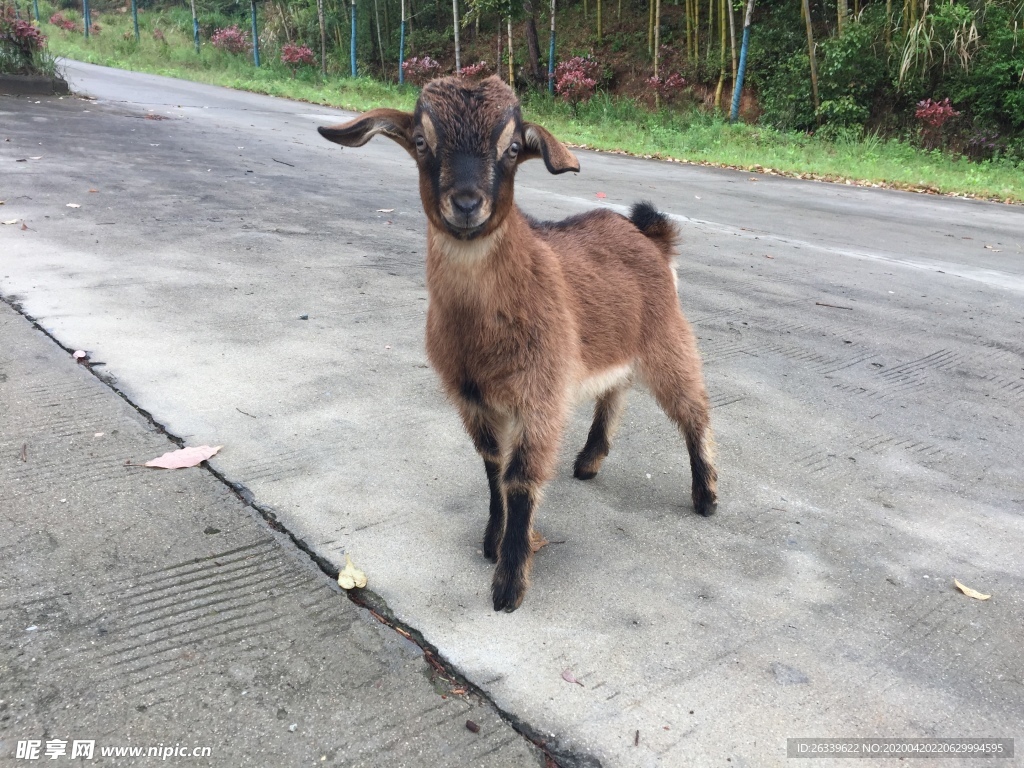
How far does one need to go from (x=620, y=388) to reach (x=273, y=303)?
2.54 m

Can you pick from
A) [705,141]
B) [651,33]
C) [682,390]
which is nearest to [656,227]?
[682,390]

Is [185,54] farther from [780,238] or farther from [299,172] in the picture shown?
[780,238]

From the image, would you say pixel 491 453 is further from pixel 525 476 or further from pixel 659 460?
pixel 659 460

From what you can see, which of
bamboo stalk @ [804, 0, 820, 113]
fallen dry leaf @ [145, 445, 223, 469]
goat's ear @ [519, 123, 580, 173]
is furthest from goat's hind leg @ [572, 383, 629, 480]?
bamboo stalk @ [804, 0, 820, 113]

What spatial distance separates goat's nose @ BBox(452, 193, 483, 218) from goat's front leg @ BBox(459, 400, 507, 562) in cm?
67

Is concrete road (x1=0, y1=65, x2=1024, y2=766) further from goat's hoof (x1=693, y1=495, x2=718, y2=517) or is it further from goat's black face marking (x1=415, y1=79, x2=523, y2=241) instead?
goat's black face marking (x1=415, y1=79, x2=523, y2=241)

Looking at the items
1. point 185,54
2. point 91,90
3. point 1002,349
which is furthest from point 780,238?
point 185,54

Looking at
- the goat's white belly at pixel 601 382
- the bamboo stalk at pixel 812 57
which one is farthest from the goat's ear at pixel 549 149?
the bamboo stalk at pixel 812 57

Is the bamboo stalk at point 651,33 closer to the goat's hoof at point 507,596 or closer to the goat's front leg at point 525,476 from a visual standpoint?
the goat's front leg at point 525,476

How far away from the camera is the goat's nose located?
239 centimetres

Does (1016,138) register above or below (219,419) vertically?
above

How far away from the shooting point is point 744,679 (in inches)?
88.4

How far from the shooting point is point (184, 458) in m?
3.18

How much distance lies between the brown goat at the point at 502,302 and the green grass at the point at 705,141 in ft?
35.9
